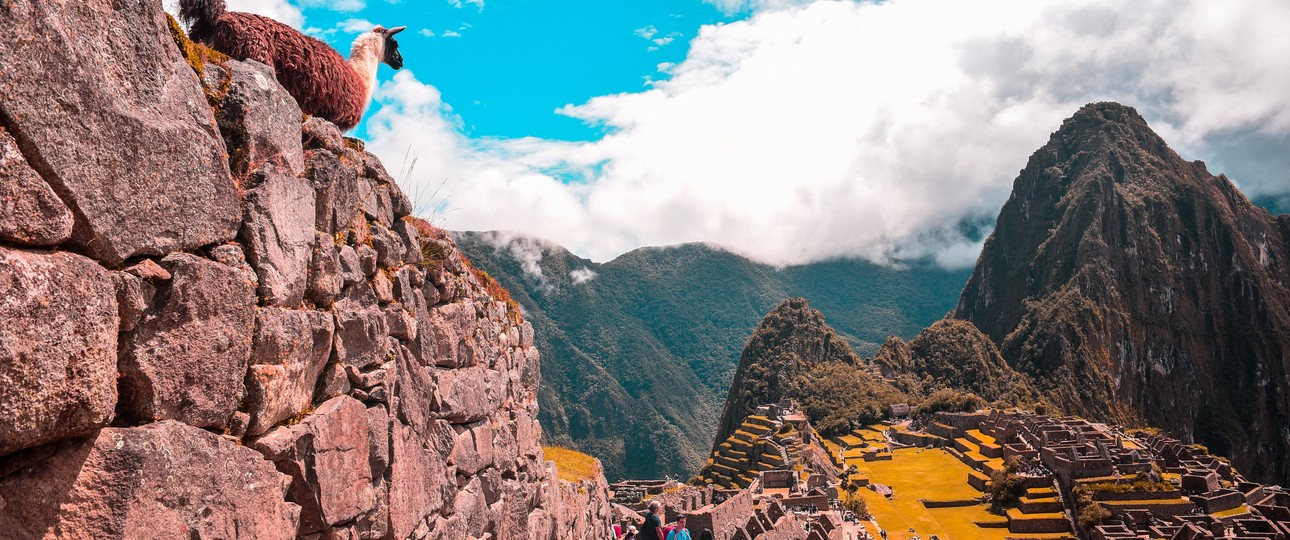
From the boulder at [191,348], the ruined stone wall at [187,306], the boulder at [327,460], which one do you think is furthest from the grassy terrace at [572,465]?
the boulder at [191,348]

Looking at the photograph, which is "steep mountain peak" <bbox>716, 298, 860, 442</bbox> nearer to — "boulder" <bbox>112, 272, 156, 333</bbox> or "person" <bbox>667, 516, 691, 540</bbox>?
"person" <bbox>667, 516, 691, 540</bbox>

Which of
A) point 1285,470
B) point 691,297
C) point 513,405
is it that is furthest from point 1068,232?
point 513,405

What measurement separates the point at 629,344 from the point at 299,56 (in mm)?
112508

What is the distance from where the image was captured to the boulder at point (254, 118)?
5371 millimetres

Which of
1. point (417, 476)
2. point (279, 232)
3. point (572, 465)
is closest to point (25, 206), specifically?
point (279, 232)

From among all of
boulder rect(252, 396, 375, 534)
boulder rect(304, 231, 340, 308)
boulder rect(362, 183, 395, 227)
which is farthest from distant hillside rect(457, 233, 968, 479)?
boulder rect(304, 231, 340, 308)

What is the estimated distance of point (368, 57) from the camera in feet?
28.6

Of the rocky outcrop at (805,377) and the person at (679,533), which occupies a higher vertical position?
the rocky outcrop at (805,377)

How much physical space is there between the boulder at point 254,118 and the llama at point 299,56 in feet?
2.06

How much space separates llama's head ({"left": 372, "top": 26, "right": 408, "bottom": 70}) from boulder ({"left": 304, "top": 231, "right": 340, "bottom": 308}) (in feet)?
12.3

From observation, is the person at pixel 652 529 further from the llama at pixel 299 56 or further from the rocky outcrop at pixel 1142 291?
the rocky outcrop at pixel 1142 291

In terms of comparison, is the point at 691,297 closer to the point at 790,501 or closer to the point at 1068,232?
the point at 1068,232

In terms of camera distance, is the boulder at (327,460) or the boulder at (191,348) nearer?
the boulder at (191,348)

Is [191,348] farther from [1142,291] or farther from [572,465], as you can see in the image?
[1142,291]
